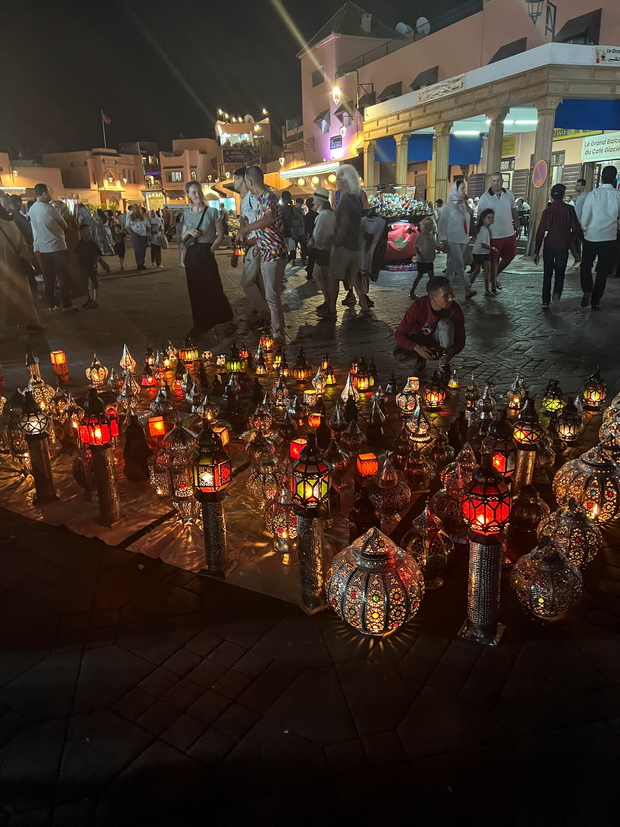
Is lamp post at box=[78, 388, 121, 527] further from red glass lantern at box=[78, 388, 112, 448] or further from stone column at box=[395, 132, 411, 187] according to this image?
stone column at box=[395, 132, 411, 187]

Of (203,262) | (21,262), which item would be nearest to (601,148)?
(203,262)

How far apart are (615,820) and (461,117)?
25201 millimetres

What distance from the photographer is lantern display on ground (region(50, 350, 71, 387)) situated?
6383 millimetres

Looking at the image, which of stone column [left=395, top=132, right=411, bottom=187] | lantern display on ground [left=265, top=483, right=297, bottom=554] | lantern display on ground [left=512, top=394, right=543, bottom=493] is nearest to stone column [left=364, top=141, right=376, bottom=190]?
stone column [left=395, top=132, right=411, bottom=187]

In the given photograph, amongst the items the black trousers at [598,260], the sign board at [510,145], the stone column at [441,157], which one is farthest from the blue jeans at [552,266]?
the sign board at [510,145]

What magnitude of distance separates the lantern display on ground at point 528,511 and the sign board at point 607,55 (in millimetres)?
20014

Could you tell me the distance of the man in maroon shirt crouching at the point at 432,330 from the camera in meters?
6.00

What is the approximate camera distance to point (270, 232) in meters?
7.53

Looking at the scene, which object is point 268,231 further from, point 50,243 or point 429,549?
point 429,549

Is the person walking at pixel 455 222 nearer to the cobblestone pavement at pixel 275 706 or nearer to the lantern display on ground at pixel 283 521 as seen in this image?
the cobblestone pavement at pixel 275 706

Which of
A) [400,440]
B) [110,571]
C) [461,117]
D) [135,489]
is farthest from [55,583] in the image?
[461,117]

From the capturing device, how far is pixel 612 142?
1917cm

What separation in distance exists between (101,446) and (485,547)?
7.19 ft

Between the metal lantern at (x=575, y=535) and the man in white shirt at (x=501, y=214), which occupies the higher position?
the man in white shirt at (x=501, y=214)
